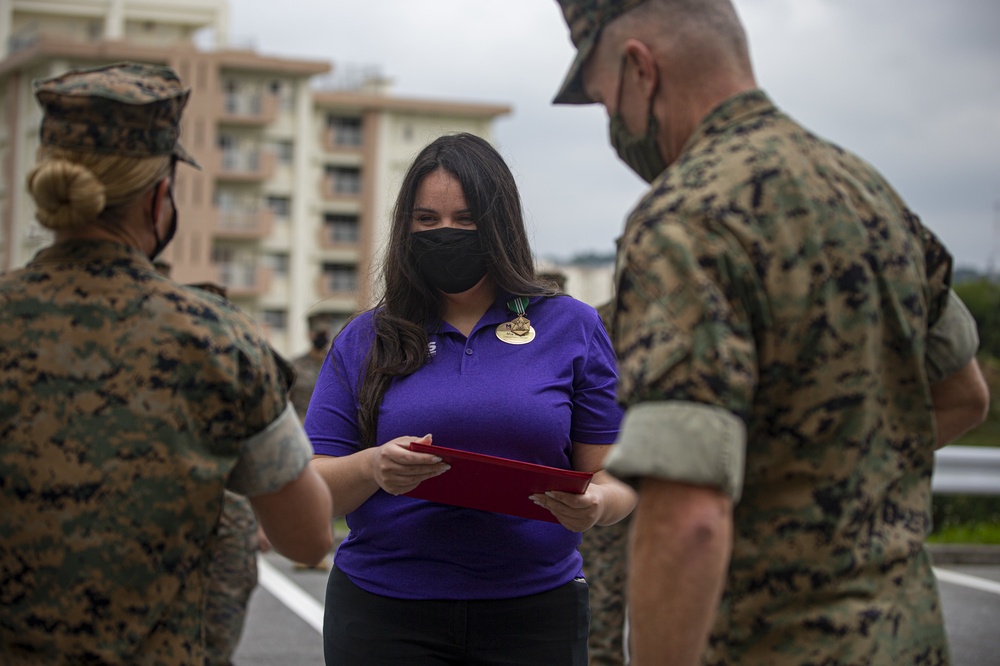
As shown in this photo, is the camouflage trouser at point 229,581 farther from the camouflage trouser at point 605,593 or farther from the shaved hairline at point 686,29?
the shaved hairline at point 686,29

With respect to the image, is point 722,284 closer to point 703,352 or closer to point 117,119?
point 703,352

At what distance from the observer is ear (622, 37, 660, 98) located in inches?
85.2

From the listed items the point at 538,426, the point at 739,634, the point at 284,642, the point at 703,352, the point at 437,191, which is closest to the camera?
the point at 703,352

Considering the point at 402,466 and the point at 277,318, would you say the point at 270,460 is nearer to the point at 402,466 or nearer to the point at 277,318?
the point at 402,466

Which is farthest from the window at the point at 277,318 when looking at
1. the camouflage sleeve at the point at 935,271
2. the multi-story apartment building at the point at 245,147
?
the camouflage sleeve at the point at 935,271

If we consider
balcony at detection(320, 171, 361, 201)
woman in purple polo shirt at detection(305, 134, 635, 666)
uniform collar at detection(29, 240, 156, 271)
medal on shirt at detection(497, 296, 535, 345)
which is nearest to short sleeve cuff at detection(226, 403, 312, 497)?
uniform collar at detection(29, 240, 156, 271)

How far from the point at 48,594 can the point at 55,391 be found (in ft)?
1.20

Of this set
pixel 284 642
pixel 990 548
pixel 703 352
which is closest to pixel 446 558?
pixel 703 352

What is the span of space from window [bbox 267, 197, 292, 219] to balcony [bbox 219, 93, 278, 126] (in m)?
3.61

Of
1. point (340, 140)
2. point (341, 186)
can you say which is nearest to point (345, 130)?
point (340, 140)

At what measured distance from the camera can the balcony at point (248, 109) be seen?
54.2 metres

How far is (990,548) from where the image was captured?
10.5 meters

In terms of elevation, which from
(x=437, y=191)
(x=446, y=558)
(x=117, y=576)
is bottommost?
(x=446, y=558)

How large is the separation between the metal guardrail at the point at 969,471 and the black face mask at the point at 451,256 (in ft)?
24.7
